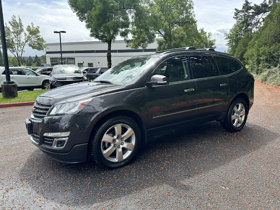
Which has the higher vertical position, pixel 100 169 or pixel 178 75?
pixel 178 75

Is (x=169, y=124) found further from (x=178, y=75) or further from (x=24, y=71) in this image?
(x=24, y=71)

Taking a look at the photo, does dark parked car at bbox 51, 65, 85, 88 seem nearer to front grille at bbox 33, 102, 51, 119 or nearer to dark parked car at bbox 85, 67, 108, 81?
dark parked car at bbox 85, 67, 108, 81

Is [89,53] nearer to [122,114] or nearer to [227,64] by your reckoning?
[227,64]

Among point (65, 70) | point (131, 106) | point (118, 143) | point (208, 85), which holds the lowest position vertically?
point (118, 143)

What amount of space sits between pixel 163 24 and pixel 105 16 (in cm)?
1371

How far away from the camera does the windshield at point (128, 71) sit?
360cm

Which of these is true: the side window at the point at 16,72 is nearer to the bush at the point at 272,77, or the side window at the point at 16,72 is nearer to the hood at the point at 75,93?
the hood at the point at 75,93

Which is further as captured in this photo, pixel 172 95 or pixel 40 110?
pixel 172 95

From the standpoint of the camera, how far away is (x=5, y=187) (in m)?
2.78

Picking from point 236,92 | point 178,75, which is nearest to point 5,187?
point 178,75

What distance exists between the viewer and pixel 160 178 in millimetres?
2947

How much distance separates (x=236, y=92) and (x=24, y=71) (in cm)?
1226

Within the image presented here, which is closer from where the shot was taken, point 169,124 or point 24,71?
point 169,124

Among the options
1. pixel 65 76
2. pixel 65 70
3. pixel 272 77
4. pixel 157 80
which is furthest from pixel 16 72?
pixel 272 77
